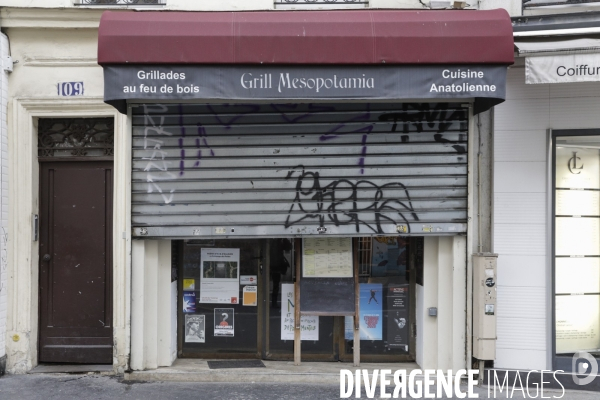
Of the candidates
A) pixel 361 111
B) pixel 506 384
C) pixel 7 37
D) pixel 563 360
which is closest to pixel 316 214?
pixel 361 111

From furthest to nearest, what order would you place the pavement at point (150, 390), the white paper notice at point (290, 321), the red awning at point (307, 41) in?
the white paper notice at point (290, 321)
the pavement at point (150, 390)
the red awning at point (307, 41)

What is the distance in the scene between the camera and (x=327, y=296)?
300 inches

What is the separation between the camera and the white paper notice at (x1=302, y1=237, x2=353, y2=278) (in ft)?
25.1

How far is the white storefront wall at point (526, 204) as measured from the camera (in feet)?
23.5

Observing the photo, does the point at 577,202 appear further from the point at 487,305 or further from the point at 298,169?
the point at 298,169

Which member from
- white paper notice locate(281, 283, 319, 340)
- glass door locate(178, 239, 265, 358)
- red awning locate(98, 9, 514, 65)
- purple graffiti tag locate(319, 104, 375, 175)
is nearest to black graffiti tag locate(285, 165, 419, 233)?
purple graffiti tag locate(319, 104, 375, 175)

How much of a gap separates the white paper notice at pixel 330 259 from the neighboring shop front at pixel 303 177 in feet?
0.06

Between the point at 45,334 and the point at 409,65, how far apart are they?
5.59 metres

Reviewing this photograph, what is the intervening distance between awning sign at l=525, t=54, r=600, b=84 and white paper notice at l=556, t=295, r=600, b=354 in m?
2.73

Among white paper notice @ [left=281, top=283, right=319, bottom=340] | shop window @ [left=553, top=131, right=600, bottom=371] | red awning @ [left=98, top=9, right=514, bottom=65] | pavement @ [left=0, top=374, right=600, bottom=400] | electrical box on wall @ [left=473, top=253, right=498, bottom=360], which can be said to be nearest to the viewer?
red awning @ [left=98, top=9, right=514, bottom=65]

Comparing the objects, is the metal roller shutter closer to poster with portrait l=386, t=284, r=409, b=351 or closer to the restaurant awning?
the restaurant awning

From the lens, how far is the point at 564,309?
7504mm

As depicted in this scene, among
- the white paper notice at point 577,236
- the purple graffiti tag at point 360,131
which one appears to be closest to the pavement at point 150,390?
the white paper notice at point 577,236

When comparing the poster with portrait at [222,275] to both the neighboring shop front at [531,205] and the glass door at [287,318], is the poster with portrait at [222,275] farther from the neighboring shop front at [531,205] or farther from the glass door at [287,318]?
the neighboring shop front at [531,205]
